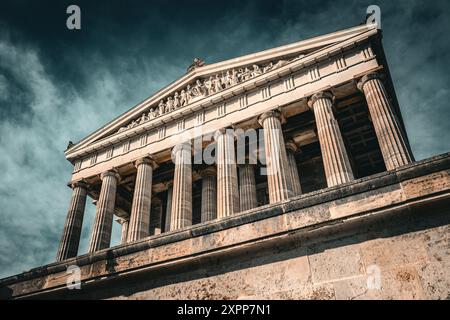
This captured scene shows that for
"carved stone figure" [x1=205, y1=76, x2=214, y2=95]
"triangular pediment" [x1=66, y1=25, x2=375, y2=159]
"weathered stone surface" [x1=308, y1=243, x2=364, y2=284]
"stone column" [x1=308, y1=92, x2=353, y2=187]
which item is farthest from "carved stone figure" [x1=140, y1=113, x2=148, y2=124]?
"weathered stone surface" [x1=308, y1=243, x2=364, y2=284]

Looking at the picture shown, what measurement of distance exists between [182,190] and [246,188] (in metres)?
4.46

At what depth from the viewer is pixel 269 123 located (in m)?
22.5

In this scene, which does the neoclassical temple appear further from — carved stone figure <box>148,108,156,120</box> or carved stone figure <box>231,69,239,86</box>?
carved stone figure <box>148,108,156,120</box>

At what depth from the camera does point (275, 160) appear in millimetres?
Answer: 20188

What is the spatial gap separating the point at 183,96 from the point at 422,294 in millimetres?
26733

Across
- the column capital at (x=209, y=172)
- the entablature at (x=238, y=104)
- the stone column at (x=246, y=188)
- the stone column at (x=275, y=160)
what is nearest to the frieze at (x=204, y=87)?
the entablature at (x=238, y=104)

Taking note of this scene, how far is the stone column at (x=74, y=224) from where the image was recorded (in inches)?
920

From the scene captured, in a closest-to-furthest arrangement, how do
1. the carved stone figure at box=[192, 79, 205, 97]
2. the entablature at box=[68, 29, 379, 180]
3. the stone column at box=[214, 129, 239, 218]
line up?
the stone column at box=[214, 129, 239, 218]
the entablature at box=[68, 29, 379, 180]
the carved stone figure at box=[192, 79, 205, 97]

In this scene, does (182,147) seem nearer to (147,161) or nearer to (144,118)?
(147,161)

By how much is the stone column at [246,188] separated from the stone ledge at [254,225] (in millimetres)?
15783

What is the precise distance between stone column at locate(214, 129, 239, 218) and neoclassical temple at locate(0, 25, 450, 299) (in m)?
0.10

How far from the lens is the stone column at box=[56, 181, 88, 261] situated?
76.7ft
